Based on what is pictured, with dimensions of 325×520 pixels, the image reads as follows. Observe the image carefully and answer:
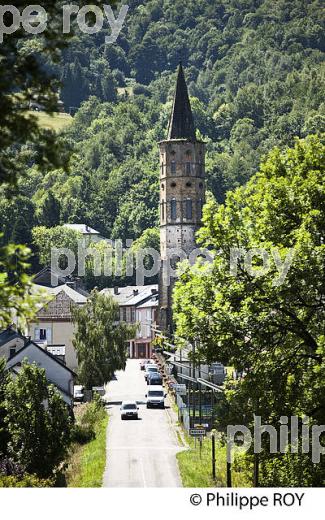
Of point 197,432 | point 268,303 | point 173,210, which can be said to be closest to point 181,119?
point 173,210

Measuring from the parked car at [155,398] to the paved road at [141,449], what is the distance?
0.54m

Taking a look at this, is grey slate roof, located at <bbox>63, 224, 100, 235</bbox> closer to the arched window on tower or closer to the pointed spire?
the pointed spire

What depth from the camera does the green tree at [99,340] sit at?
78625 millimetres

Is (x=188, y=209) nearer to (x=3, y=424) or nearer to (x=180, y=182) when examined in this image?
(x=180, y=182)

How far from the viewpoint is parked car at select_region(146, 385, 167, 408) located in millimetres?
70312

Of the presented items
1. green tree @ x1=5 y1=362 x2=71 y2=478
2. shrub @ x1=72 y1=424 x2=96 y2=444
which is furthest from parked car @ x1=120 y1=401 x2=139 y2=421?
green tree @ x1=5 y1=362 x2=71 y2=478

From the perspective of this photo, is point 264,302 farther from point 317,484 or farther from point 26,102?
point 26,102

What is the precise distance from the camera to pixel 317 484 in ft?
98.3

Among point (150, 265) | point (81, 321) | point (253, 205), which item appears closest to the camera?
point (253, 205)

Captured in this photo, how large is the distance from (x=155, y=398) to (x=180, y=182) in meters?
52.6

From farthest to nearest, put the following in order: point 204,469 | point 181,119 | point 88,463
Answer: point 181,119 < point 88,463 < point 204,469

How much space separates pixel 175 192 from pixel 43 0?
104 m

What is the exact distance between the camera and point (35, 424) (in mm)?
46125

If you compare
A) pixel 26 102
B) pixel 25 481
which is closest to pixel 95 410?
pixel 25 481
